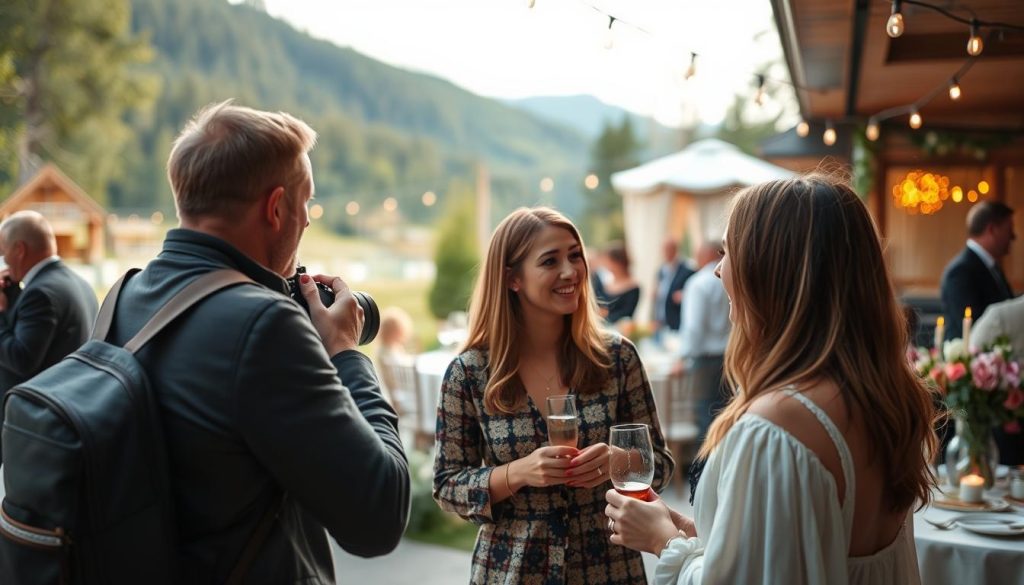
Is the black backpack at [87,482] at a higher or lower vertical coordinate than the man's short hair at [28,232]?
lower

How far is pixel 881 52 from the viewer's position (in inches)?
230

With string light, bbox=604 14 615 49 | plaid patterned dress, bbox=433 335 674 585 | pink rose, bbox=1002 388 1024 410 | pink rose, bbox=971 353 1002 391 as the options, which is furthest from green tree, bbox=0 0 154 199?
pink rose, bbox=1002 388 1024 410

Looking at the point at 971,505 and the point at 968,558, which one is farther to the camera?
the point at 971,505

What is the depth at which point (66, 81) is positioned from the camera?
5652 millimetres

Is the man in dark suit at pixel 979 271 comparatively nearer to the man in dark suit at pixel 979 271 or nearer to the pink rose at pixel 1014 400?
the man in dark suit at pixel 979 271

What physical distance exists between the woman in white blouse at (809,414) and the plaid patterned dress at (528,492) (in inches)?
28.3

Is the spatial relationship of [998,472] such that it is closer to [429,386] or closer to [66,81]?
[429,386]

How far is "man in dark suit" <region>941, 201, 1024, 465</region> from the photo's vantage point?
5.39 meters

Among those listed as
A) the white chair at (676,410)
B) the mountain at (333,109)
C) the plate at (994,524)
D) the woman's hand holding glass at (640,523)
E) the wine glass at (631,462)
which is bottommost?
the white chair at (676,410)

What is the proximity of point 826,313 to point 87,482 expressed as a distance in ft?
3.86

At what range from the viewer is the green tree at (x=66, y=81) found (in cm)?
539

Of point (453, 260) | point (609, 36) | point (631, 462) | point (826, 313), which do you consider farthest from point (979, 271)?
point (453, 260)

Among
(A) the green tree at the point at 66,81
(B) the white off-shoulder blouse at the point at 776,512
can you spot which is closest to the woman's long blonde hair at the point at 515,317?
(B) the white off-shoulder blouse at the point at 776,512

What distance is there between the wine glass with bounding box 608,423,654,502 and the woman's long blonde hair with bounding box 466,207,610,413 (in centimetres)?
58
